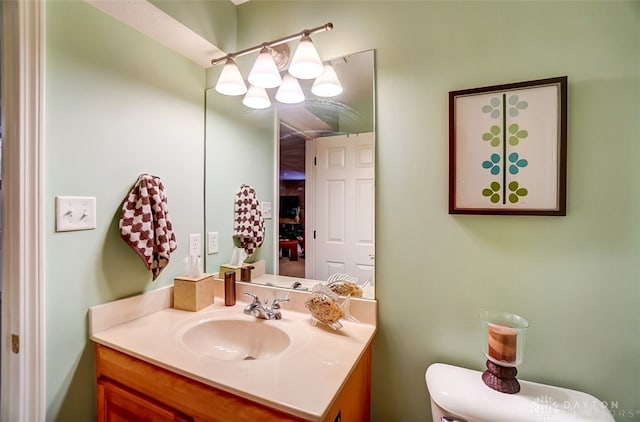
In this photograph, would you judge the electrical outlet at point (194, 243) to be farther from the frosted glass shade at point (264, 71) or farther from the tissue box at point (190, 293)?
the frosted glass shade at point (264, 71)

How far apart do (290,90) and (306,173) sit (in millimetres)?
380

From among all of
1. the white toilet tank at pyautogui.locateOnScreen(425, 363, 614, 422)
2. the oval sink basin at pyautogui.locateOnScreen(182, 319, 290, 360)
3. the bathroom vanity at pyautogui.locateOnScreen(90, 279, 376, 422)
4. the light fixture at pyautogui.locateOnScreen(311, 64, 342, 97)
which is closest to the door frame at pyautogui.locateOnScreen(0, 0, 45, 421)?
the bathroom vanity at pyautogui.locateOnScreen(90, 279, 376, 422)

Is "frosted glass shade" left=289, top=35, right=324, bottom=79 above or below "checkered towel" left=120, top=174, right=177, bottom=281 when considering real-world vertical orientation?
above

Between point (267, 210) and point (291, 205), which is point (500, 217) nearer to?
point (291, 205)

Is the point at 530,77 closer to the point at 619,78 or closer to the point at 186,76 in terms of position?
the point at 619,78

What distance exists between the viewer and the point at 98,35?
3.43 ft

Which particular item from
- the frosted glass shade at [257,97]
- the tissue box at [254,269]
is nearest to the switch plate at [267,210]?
the tissue box at [254,269]

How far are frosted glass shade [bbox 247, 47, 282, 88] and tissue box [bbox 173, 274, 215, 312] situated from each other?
93cm

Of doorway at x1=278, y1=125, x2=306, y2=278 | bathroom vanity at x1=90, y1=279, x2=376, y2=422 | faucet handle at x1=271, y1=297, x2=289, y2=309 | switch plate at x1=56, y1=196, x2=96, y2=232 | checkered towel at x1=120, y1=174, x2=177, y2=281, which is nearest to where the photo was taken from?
bathroom vanity at x1=90, y1=279, x2=376, y2=422

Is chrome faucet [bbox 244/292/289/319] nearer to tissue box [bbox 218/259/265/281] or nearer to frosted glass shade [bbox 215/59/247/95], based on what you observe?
tissue box [bbox 218/259/265/281]

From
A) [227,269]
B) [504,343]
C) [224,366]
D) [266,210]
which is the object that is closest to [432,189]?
[504,343]

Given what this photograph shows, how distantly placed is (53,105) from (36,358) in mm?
818

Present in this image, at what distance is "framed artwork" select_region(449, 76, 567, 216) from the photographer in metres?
0.89

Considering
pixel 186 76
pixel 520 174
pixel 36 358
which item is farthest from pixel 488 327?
pixel 186 76
